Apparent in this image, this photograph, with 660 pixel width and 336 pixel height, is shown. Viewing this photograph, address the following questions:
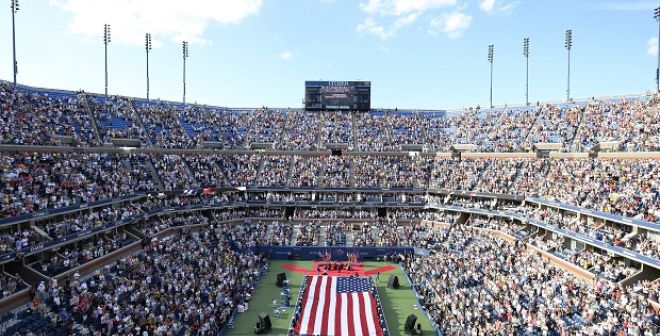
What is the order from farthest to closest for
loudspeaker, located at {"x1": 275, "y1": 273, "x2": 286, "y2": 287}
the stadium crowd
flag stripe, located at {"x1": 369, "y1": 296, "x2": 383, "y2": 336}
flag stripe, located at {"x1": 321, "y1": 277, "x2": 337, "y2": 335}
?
loudspeaker, located at {"x1": 275, "y1": 273, "x2": 286, "y2": 287} → flag stripe, located at {"x1": 321, "y1": 277, "x2": 337, "y2": 335} → flag stripe, located at {"x1": 369, "y1": 296, "x2": 383, "y2": 336} → the stadium crowd

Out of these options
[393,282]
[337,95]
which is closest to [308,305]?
[393,282]

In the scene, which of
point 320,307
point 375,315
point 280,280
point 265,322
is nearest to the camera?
point 265,322

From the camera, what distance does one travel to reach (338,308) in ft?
89.6

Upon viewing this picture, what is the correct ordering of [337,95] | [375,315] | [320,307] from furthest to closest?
[337,95]
[320,307]
[375,315]

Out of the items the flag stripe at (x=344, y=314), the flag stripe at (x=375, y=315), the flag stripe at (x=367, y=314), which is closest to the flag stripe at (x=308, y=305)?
the flag stripe at (x=344, y=314)

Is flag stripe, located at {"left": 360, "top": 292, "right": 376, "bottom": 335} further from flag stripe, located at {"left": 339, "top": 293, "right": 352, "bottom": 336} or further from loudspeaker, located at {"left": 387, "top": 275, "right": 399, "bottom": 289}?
loudspeaker, located at {"left": 387, "top": 275, "right": 399, "bottom": 289}

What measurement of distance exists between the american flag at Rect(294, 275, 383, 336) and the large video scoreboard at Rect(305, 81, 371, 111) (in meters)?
30.6

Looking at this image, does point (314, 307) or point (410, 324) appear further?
point (314, 307)

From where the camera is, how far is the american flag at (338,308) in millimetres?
24219

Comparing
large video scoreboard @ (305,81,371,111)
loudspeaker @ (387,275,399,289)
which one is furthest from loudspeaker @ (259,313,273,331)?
large video scoreboard @ (305,81,371,111)

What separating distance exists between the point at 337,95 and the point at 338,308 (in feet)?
122

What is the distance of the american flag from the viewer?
24219mm

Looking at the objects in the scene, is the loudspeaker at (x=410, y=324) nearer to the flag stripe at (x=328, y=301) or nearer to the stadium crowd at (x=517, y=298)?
the stadium crowd at (x=517, y=298)

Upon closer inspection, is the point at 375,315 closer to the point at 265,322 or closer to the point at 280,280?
the point at 265,322
